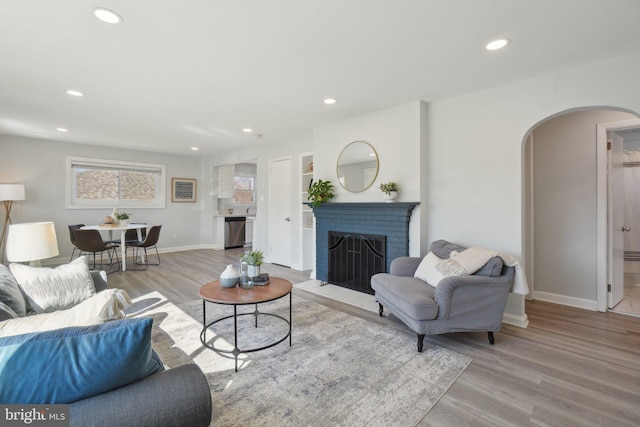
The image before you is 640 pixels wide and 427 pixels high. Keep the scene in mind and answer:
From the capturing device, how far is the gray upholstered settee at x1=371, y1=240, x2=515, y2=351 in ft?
7.72

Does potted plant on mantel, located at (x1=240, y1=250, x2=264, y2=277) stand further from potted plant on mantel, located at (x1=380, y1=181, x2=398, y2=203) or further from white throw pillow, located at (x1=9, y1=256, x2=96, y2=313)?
potted plant on mantel, located at (x1=380, y1=181, x2=398, y2=203)

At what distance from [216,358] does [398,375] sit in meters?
1.36

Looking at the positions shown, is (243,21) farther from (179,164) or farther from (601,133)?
(179,164)

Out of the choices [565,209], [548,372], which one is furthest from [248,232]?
[548,372]

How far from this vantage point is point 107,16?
194 cm

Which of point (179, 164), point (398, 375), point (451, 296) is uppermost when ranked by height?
point (179, 164)

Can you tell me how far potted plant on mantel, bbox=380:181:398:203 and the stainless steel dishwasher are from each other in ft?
16.8

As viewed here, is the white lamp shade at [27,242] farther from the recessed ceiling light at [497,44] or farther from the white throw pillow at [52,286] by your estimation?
the recessed ceiling light at [497,44]

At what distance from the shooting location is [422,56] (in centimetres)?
248

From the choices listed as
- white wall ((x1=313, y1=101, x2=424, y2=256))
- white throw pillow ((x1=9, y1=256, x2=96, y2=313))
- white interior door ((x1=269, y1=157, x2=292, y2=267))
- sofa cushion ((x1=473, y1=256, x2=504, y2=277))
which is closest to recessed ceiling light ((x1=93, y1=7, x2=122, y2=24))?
white throw pillow ((x1=9, y1=256, x2=96, y2=313))

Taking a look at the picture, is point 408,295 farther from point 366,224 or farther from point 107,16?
point 107,16

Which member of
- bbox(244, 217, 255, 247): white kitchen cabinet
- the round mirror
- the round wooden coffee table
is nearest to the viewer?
the round wooden coffee table

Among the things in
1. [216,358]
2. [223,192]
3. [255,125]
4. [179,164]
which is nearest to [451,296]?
[216,358]

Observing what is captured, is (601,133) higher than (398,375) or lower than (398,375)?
higher
